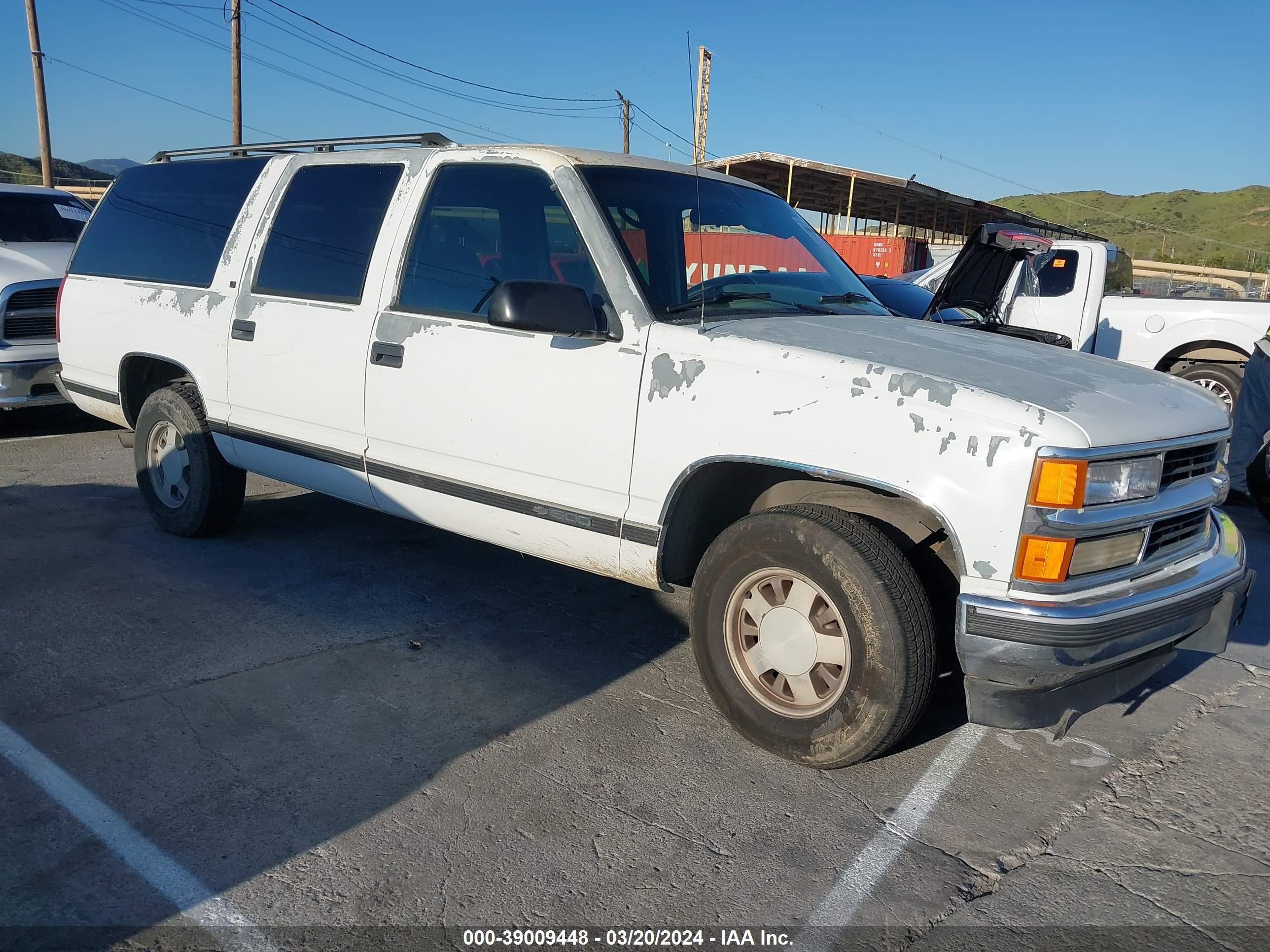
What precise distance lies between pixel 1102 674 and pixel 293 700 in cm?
277

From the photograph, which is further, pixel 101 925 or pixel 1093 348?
pixel 1093 348

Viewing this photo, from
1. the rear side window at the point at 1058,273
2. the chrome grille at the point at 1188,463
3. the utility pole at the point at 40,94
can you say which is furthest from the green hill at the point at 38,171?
the chrome grille at the point at 1188,463

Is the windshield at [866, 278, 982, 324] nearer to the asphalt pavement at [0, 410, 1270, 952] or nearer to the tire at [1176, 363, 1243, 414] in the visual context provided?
the tire at [1176, 363, 1243, 414]

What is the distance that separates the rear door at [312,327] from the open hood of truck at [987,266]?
3569mm

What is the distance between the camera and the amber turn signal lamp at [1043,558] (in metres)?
2.74

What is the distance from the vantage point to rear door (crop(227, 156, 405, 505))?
430cm

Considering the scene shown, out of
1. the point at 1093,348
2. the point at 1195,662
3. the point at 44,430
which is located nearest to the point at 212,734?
the point at 1195,662

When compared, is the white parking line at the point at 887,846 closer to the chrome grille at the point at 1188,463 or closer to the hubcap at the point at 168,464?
the chrome grille at the point at 1188,463

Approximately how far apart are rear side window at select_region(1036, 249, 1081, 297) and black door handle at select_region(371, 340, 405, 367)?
821 cm

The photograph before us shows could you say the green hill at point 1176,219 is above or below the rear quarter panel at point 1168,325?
above

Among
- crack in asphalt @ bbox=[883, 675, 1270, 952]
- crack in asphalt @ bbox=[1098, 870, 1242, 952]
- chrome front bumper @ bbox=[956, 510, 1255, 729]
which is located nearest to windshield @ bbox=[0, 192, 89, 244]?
chrome front bumper @ bbox=[956, 510, 1255, 729]

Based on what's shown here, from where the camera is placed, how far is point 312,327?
4.41m

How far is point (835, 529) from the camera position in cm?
306

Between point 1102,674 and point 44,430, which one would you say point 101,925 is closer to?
point 1102,674
